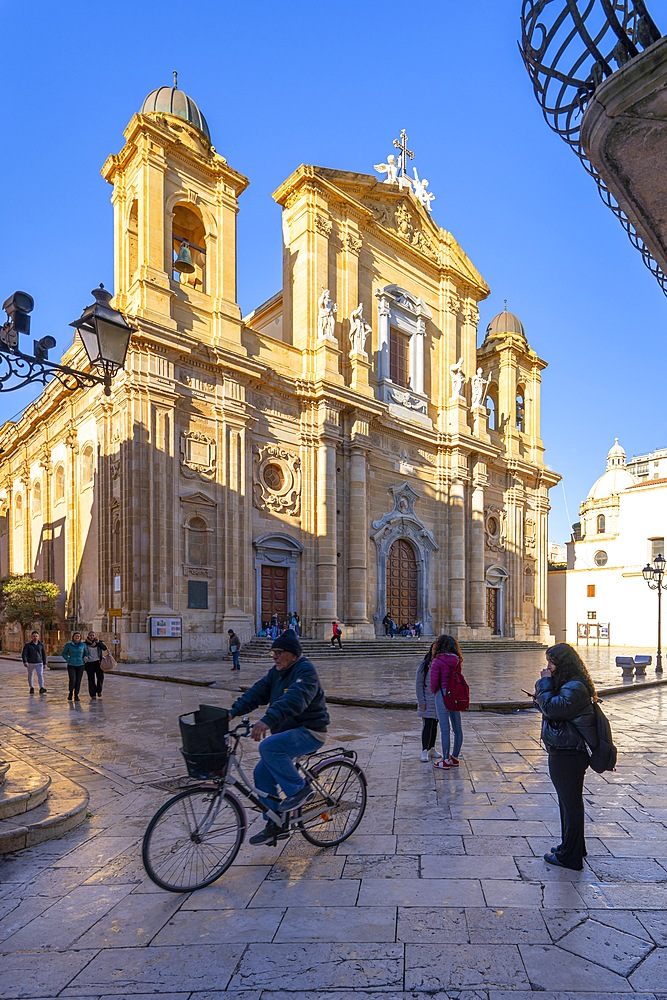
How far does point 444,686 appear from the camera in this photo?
271 inches

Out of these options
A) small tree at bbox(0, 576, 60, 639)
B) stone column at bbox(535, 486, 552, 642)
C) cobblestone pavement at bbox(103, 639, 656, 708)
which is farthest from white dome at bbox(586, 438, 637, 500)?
small tree at bbox(0, 576, 60, 639)

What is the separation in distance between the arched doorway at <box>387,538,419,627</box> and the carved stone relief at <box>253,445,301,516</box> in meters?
6.19

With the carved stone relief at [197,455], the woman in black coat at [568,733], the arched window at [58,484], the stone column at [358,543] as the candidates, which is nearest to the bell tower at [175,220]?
the carved stone relief at [197,455]

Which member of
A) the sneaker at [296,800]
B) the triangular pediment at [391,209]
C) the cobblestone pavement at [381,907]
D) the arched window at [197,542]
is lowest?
the cobblestone pavement at [381,907]

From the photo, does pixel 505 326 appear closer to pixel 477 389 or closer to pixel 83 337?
pixel 477 389

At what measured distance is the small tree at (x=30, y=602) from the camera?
81.1ft

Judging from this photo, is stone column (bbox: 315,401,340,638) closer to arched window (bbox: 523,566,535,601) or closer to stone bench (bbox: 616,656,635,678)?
stone bench (bbox: 616,656,635,678)

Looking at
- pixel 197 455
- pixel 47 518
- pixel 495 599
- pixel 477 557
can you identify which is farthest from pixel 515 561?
pixel 47 518

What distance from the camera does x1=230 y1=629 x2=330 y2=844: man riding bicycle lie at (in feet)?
13.8

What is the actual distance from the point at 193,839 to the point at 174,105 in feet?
88.9

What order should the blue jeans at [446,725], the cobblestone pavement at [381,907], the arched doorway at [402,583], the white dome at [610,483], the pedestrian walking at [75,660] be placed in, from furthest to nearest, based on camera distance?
the white dome at [610,483], the arched doorway at [402,583], the pedestrian walking at [75,660], the blue jeans at [446,725], the cobblestone pavement at [381,907]

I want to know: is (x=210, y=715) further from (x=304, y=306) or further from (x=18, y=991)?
(x=304, y=306)

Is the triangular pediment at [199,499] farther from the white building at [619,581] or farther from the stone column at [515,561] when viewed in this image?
the white building at [619,581]

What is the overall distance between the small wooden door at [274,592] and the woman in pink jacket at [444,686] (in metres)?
17.7
